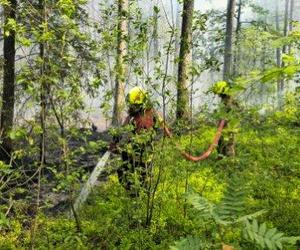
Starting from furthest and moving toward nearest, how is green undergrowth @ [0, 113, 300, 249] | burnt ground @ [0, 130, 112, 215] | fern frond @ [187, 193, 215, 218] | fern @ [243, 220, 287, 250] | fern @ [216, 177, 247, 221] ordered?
green undergrowth @ [0, 113, 300, 249]
burnt ground @ [0, 130, 112, 215]
fern frond @ [187, 193, 215, 218]
fern @ [216, 177, 247, 221]
fern @ [243, 220, 287, 250]

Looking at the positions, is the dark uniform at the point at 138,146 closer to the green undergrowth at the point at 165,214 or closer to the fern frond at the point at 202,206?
the green undergrowth at the point at 165,214

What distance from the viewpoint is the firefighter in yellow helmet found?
7.36 m

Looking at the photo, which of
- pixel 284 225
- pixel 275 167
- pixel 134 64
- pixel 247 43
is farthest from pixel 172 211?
pixel 247 43

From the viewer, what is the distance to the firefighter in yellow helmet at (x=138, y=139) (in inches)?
290

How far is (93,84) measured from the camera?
6570 millimetres

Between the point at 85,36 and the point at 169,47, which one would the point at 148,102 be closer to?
the point at 169,47

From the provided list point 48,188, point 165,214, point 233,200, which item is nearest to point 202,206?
point 233,200

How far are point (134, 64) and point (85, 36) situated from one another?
1.07 metres

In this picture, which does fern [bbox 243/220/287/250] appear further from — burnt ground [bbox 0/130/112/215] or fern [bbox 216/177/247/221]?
burnt ground [bbox 0/130/112/215]

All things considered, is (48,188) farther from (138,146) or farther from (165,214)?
(138,146)

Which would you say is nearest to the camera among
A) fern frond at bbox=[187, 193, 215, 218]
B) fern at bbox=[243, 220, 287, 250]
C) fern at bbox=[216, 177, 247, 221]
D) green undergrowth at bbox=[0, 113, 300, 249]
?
fern at bbox=[243, 220, 287, 250]

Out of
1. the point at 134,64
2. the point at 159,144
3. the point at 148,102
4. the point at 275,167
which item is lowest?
the point at 275,167

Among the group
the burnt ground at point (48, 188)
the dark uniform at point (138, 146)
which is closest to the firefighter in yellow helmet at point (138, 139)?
the dark uniform at point (138, 146)

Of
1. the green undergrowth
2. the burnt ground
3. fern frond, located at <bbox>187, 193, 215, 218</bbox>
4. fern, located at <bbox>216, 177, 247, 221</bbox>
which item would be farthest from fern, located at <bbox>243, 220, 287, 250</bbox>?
the burnt ground
